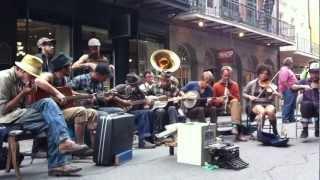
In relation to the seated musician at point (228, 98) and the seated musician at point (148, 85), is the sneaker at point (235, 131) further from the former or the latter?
the seated musician at point (148, 85)

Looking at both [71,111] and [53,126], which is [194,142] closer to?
[71,111]

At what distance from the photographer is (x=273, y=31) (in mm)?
29312

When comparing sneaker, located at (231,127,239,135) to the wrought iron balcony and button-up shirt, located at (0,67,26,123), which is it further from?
the wrought iron balcony

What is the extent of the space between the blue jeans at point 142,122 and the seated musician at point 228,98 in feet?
5.98

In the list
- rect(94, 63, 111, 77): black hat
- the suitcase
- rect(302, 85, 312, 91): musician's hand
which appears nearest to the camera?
the suitcase

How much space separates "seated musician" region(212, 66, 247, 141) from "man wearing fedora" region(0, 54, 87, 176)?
183 inches

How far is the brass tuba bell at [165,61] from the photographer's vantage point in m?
12.0

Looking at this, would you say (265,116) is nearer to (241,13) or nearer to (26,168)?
(26,168)

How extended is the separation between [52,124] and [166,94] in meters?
4.31

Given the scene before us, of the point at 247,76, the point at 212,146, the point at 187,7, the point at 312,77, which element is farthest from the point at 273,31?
the point at 212,146

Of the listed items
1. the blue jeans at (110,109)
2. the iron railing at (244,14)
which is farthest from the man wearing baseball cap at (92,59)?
the iron railing at (244,14)

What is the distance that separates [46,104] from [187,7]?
13725 mm

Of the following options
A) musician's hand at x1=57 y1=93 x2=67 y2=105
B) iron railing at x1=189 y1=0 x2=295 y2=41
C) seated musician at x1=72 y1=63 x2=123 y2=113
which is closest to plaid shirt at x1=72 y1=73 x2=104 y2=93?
seated musician at x1=72 y1=63 x2=123 y2=113

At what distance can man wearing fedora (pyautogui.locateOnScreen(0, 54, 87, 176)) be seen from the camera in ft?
21.5
